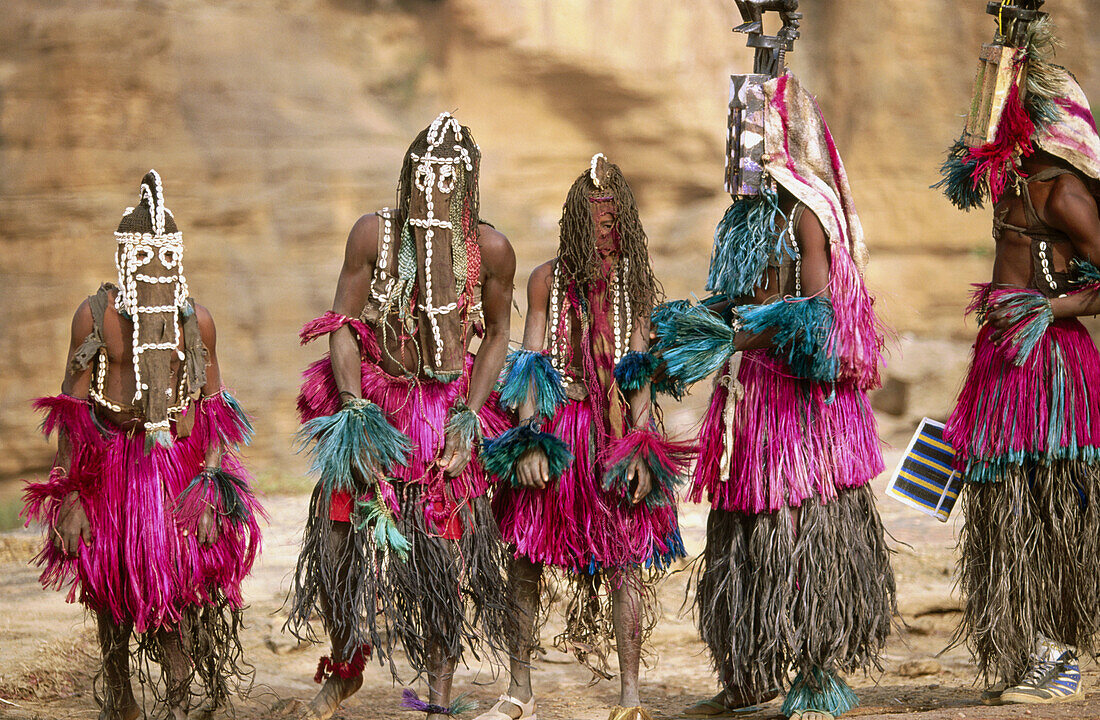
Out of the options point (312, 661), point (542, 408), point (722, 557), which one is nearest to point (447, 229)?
point (542, 408)

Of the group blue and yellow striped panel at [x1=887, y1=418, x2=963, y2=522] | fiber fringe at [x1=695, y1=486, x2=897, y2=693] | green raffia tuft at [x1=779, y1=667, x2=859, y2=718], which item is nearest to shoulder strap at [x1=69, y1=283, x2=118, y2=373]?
fiber fringe at [x1=695, y1=486, x2=897, y2=693]

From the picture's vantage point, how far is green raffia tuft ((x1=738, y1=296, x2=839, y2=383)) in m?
3.96

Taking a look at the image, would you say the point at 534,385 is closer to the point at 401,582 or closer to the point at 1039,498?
the point at 401,582

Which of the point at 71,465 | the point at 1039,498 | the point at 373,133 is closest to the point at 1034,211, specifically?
the point at 1039,498

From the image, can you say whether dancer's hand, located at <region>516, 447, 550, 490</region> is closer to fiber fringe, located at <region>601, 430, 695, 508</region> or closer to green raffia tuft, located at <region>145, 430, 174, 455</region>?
fiber fringe, located at <region>601, 430, 695, 508</region>

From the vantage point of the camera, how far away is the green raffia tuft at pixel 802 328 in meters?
3.96

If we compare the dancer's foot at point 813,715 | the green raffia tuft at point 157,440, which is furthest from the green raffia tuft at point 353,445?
the dancer's foot at point 813,715

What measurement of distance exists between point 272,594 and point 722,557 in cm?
263

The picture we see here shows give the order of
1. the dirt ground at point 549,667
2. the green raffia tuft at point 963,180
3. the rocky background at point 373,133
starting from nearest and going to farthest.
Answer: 1. the green raffia tuft at point 963,180
2. the dirt ground at point 549,667
3. the rocky background at point 373,133

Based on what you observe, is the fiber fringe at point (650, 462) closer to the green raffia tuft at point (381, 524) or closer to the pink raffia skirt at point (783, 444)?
the pink raffia skirt at point (783, 444)

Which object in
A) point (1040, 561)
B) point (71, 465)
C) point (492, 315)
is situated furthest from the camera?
point (1040, 561)

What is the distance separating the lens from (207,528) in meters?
4.02

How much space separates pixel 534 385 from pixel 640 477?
486 mm

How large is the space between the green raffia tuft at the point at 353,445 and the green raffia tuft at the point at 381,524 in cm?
7
